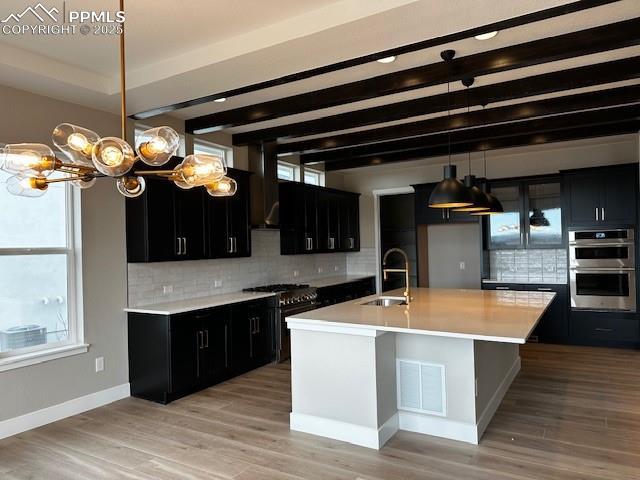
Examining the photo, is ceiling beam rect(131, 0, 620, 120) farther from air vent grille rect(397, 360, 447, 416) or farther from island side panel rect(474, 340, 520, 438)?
air vent grille rect(397, 360, 447, 416)

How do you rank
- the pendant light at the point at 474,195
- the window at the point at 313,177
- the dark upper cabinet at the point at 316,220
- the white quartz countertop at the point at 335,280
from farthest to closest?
the window at the point at 313,177 → the white quartz countertop at the point at 335,280 → the dark upper cabinet at the point at 316,220 → the pendant light at the point at 474,195

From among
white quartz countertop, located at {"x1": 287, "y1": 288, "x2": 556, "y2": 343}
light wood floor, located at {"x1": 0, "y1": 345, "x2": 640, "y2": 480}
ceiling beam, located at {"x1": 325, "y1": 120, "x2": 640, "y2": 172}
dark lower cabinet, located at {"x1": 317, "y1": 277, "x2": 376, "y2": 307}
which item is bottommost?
light wood floor, located at {"x1": 0, "y1": 345, "x2": 640, "y2": 480}

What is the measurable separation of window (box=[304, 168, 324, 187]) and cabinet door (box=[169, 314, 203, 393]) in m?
3.73

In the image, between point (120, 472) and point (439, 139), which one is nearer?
point (120, 472)

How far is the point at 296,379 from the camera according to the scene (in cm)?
355

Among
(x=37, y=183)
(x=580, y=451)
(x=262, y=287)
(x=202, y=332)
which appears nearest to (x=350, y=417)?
(x=580, y=451)

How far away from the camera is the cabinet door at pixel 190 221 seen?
4.59 m

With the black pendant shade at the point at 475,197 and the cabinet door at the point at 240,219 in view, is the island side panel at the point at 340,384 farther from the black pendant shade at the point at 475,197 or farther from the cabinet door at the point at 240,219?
the cabinet door at the point at 240,219

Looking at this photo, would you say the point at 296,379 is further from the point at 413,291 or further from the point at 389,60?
the point at 389,60

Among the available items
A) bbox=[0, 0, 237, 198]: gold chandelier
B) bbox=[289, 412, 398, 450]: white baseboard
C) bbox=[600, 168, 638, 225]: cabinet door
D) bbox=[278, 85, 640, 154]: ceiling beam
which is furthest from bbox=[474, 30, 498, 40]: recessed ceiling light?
bbox=[600, 168, 638, 225]: cabinet door

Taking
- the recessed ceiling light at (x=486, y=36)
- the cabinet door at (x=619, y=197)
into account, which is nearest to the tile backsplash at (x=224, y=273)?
the recessed ceiling light at (x=486, y=36)

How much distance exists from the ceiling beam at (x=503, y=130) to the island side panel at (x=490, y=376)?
2.06 metres

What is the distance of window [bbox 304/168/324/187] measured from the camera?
24.5ft

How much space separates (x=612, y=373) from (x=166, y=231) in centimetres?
475
